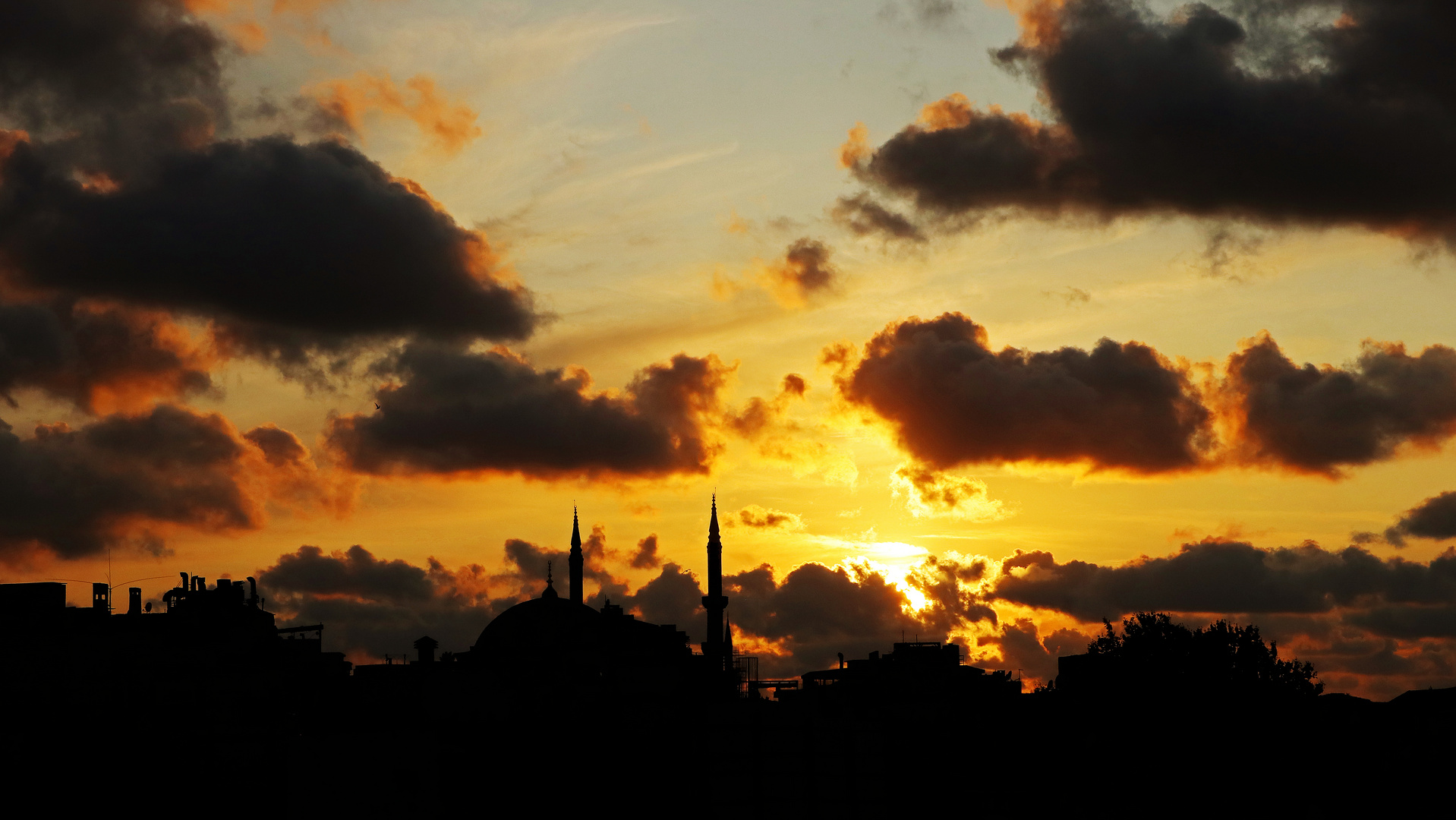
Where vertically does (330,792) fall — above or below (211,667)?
below

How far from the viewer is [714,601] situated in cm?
10194

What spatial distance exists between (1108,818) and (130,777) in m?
38.4

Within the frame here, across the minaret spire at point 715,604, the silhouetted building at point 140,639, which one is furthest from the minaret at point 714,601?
the silhouetted building at point 140,639

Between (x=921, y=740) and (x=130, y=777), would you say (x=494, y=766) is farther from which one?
(x=921, y=740)

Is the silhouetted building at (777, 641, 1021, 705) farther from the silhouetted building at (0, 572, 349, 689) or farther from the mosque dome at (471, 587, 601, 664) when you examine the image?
the silhouetted building at (0, 572, 349, 689)

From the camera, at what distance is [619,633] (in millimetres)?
96438

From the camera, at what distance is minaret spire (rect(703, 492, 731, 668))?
10006cm

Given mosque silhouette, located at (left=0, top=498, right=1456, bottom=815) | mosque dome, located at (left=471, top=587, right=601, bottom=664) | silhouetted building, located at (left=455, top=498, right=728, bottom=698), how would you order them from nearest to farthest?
1. mosque silhouette, located at (left=0, top=498, right=1456, bottom=815)
2. silhouetted building, located at (left=455, top=498, right=728, bottom=698)
3. mosque dome, located at (left=471, top=587, right=601, bottom=664)

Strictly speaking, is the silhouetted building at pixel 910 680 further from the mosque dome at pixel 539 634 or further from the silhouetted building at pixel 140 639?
the silhouetted building at pixel 140 639

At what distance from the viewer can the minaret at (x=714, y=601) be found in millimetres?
100125

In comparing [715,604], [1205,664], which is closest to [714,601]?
[715,604]

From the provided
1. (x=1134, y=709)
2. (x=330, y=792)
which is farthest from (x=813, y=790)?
(x=1134, y=709)

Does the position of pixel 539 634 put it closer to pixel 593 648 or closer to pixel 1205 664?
pixel 593 648

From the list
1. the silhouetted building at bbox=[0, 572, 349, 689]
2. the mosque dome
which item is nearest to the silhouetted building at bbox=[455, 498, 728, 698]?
the mosque dome
